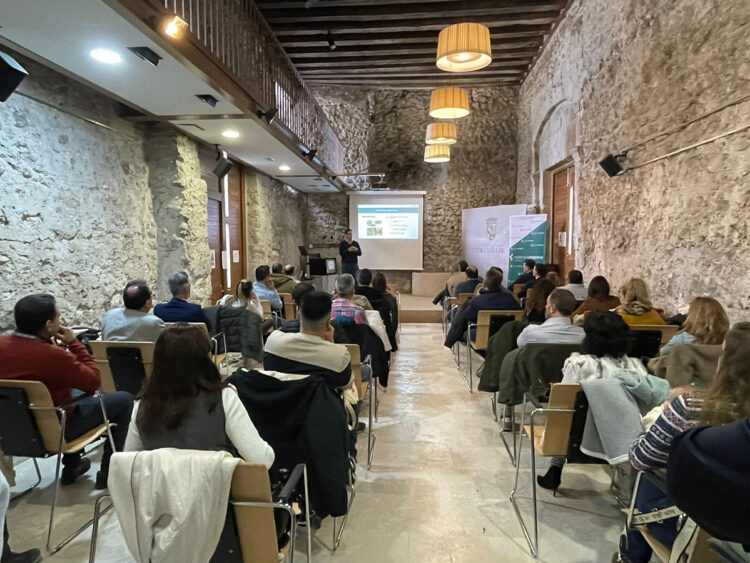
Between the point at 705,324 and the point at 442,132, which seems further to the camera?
the point at 442,132

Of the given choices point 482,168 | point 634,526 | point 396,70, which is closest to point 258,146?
point 396,70

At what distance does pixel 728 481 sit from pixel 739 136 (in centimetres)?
336

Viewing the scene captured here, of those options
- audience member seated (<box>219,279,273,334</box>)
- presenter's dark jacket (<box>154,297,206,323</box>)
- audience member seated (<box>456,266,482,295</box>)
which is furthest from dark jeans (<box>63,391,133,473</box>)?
audience member seated (<box>456,266,482,295</box>)

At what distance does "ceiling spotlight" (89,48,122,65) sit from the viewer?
313 cm

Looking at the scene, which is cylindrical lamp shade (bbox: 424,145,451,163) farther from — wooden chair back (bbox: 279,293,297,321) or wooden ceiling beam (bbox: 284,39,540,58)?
wooden chair back (bbox: 279,293,297,321)

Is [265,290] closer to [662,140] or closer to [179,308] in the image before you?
[179,308]

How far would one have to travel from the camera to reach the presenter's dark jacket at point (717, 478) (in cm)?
95

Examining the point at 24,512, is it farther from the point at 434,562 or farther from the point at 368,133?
the point at 368,133

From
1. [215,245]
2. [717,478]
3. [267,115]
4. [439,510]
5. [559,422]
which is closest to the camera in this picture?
[717,478]

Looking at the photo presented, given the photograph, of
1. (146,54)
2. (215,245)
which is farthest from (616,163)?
(215,245)

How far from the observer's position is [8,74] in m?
2.64

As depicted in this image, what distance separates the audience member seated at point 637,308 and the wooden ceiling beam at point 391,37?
597cm

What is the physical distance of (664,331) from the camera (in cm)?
326

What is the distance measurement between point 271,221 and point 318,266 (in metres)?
2.01
